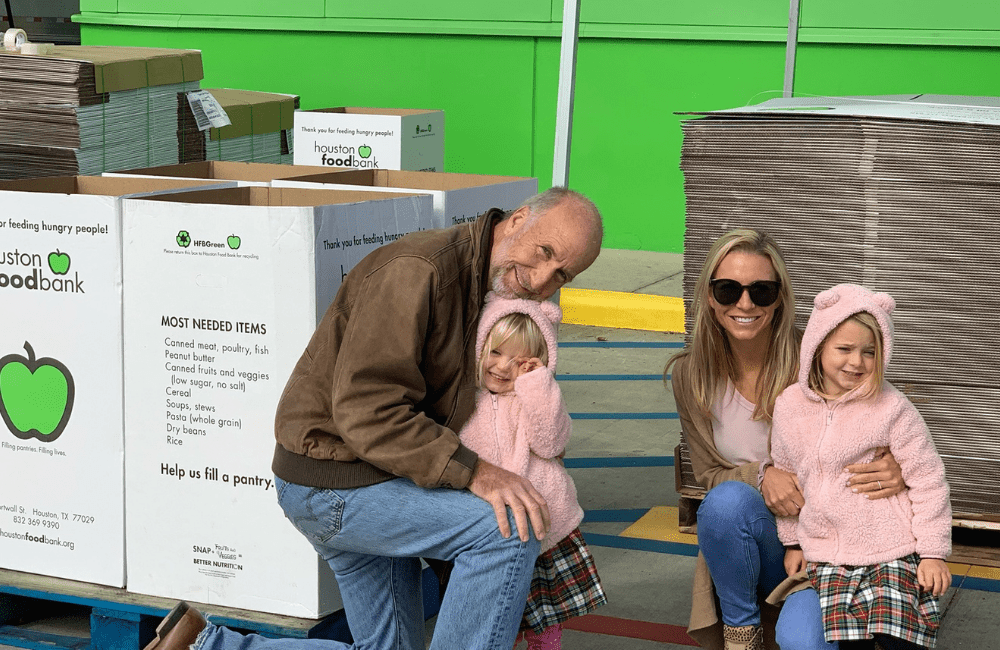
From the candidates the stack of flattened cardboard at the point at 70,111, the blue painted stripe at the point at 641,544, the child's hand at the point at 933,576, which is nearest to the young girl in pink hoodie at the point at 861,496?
the child's hand at the point at 933,576

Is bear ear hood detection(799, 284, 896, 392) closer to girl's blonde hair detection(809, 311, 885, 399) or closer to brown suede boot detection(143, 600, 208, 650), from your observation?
girl's blonde hair detection(809, 311, 885, 399)

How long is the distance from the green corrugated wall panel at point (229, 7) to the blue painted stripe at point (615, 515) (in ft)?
22.7

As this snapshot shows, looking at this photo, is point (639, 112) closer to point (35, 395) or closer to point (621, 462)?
point (621, 462)

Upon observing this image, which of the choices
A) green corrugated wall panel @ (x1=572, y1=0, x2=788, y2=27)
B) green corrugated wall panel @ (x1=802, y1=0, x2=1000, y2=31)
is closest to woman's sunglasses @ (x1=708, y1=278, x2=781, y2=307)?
green corrugated wall panel @ (x1=802, y1=0, x2=1000, y2=31)

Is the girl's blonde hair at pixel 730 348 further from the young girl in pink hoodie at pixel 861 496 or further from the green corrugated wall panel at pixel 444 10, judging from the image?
the green corrugated wall panel at pixel 444 10

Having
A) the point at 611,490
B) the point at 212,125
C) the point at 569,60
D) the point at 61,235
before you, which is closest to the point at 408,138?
the point at 212,125

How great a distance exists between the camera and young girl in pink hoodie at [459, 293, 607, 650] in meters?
2.95

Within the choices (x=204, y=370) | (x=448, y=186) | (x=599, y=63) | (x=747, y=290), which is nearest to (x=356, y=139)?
(x=448, y=186)

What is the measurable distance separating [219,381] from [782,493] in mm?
1486

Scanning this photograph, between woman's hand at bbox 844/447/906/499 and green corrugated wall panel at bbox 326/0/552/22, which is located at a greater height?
green corrugated wall panel at bbox 326/0/552/22

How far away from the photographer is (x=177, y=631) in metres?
3.19

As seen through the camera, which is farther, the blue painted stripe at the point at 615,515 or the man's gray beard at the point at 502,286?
the blue painted stripe at the point at 615,515

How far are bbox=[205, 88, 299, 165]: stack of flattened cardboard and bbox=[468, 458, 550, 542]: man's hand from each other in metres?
3.85

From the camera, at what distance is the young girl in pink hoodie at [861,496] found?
2906 mm
